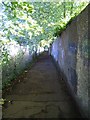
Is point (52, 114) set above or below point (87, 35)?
below

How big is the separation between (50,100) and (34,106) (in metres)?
0.76

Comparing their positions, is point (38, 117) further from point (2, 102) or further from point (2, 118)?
point (2, 102)

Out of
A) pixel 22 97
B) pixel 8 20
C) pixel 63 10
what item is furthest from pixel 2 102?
pixel 63 10

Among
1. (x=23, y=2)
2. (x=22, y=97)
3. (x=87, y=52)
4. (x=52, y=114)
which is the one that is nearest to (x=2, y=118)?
(x=52, y=114)

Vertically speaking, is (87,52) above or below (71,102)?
above

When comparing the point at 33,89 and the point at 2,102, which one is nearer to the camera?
the point at 2,102

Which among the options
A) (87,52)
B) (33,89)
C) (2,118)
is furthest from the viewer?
(33,89)

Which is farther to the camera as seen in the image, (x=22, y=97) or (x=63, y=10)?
(x=63, y=10)

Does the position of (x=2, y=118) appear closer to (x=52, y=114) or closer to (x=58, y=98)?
(x=52, y=114)

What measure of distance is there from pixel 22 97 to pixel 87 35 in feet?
11.2

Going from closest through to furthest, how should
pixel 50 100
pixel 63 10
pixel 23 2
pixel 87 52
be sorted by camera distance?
pixel 87 52
pixel 23 2
pixel 50 100
pixel 63 10

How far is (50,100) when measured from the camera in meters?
6.48

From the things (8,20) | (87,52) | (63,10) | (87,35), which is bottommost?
(87,52)

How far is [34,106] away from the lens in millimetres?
5895
